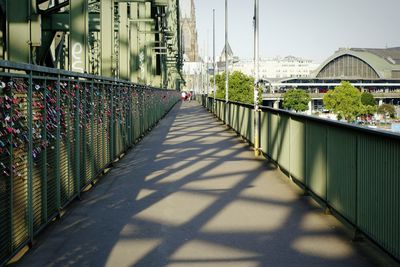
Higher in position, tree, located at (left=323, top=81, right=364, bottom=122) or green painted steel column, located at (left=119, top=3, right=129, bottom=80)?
green painted steel column, located at (left=119, top=3, right=129, bottom=80)

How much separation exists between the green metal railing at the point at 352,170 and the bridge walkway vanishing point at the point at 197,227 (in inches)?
10.3

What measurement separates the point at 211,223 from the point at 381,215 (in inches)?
91.9

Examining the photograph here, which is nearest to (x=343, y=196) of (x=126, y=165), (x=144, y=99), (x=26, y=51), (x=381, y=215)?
(x=381, y=215)

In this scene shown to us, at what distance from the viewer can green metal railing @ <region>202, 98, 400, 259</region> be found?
5238mm

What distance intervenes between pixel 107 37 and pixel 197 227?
14.0 meters

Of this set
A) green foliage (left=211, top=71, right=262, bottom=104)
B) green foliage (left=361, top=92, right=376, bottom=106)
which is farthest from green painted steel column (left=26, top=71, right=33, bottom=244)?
green foliage (left=211, top=71, right=262, bottom=104)

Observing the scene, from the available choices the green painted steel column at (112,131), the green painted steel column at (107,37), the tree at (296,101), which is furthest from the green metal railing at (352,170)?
the tree at (296,101)

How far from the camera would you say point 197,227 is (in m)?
6.94

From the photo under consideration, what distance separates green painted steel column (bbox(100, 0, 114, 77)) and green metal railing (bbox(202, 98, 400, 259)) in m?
10.5

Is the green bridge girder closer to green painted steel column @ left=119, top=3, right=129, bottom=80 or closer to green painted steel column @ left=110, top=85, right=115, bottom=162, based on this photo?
green painted steel column @ left=119, top=3, right=129, bottom=80

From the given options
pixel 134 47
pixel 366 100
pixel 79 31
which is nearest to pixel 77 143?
pixel 79 31

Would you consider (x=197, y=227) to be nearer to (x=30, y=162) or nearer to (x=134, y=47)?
(x=30, y=162)

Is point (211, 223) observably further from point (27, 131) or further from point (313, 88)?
point (313, 88)

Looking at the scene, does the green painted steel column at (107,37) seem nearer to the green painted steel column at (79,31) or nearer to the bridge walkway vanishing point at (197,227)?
the green painted steel column at (79,31)
